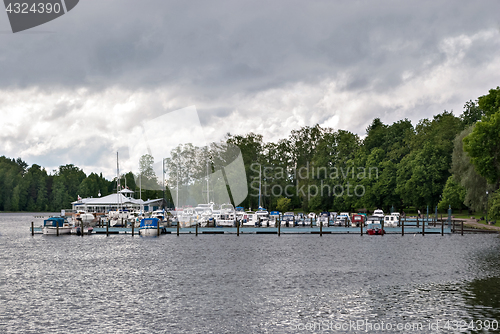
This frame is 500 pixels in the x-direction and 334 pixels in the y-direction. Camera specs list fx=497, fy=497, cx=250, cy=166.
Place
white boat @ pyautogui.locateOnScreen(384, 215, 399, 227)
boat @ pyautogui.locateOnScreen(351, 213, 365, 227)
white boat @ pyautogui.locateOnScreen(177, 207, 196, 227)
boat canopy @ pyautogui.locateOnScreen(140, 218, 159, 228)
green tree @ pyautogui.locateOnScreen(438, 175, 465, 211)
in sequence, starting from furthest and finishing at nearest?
green tree @ pyautogui.locateOnScreen(438, 175, 465, 211), white boat @ pyautogui.locateOnScreen(177, 207, 196, 227), boat @ pyautogui.locateOnScreen(351, 213, 365, 227), white boat @ pyautogui.locateOnScreen(384, 215, 399, 227), boat canopy @ pyautogui.locateOnScreen(140, 218, 159, 228)

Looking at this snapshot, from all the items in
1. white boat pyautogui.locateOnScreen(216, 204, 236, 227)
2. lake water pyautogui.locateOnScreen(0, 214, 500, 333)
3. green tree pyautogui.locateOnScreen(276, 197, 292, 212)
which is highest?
green tree pyautogui.locateOnScreen(276, 197, 292, 212)

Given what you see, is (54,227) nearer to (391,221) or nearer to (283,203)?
(391,221)

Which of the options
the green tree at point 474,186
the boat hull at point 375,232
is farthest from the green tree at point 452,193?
the boat hull at point 375,232

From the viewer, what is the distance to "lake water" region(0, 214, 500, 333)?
27781mm

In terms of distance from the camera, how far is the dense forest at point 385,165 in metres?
84.2

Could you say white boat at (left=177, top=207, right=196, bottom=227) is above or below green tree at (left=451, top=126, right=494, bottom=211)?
below

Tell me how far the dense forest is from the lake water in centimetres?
2657

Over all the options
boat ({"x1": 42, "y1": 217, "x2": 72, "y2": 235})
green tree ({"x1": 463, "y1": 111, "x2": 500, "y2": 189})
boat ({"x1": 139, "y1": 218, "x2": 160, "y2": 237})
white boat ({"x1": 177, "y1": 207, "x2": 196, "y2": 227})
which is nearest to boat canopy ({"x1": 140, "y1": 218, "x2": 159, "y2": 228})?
boat ({"x1": 139, "y1": 218, "x2": 160, "y2": 237})

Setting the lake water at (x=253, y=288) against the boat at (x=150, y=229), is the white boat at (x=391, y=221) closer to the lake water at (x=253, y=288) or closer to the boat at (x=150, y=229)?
the lake water at (x=253, y=288)

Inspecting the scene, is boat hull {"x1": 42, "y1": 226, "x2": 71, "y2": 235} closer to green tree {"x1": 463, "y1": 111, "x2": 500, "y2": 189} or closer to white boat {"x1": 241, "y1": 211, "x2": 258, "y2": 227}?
white boat {"x1": 241, "y1": 211, "x2": 258, "y2": 227}

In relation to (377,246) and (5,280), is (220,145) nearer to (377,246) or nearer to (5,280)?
(377,246)

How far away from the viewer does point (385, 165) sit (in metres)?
128

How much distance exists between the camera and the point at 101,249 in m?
66.6

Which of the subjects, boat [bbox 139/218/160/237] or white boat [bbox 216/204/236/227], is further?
white boat [bbox 216/204/236/227]
